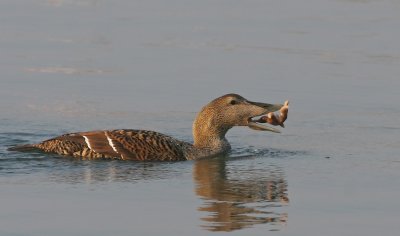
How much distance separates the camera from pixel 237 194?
495 inches

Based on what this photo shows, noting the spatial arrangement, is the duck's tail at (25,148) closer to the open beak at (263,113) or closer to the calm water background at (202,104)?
the calm water background at (202,104)

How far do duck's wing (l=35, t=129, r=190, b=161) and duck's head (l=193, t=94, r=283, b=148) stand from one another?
80cm

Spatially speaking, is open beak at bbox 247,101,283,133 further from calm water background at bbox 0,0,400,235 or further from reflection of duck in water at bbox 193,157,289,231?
reflection of duck in water at bbox 193,157,289,231

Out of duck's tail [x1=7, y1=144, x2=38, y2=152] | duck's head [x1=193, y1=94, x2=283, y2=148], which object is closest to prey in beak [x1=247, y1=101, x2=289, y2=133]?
duck's head [x1=193, y1=94, x2=283, y2=148]

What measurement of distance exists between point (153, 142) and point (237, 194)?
239 centimetres

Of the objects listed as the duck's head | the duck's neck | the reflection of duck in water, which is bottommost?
the reflection of duck in water

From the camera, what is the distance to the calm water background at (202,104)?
1139 cm

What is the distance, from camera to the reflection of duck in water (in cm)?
1124

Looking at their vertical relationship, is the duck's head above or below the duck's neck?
above

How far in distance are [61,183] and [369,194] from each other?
2936 mm

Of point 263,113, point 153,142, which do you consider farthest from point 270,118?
point 153,142

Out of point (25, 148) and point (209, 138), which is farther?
point (209, 138)

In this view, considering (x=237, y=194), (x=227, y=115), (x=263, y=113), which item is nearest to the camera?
(x=237, y=194)

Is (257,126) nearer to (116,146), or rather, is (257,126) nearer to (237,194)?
(116,146)
